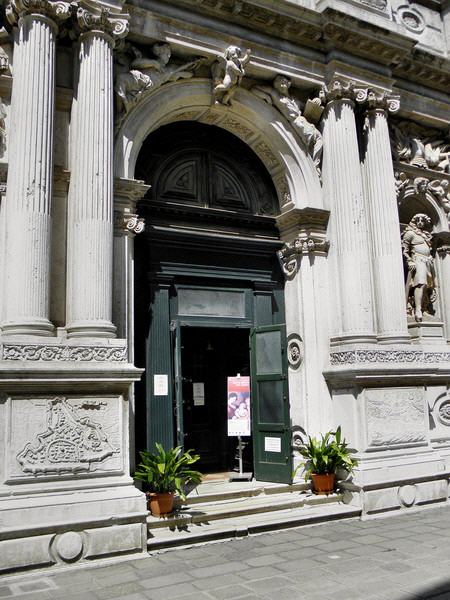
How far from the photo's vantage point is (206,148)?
10.7m

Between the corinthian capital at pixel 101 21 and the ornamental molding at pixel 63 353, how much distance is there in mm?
4579

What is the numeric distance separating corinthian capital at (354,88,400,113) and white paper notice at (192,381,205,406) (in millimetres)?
5985

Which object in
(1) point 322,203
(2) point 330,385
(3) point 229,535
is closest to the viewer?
(3) point 229,535

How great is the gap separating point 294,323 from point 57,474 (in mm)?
5142

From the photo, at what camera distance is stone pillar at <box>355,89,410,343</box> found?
33.4ft

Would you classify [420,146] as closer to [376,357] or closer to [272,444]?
[376,357]

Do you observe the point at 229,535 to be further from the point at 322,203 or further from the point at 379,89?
the point at 379,89

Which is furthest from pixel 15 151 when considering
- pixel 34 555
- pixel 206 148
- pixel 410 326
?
pixel 410 326

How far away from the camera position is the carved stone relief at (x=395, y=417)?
9.29m

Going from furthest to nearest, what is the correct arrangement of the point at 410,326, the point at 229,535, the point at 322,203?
the point at 410,326 < the point at 322,203 < the point at 229,535

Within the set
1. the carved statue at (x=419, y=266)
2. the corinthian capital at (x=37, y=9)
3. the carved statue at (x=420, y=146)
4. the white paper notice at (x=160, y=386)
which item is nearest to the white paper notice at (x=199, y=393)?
the white paper notice at (x=160, y=386)

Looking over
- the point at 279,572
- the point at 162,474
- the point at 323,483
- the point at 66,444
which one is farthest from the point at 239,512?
the point at 66,444

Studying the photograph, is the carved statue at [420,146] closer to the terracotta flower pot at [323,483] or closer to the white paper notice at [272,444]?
the white paper notice at [272,444]

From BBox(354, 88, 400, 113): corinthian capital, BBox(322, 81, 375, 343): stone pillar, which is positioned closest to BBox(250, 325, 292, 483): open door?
BBox(322, 81, 375, 343): stone pillar
